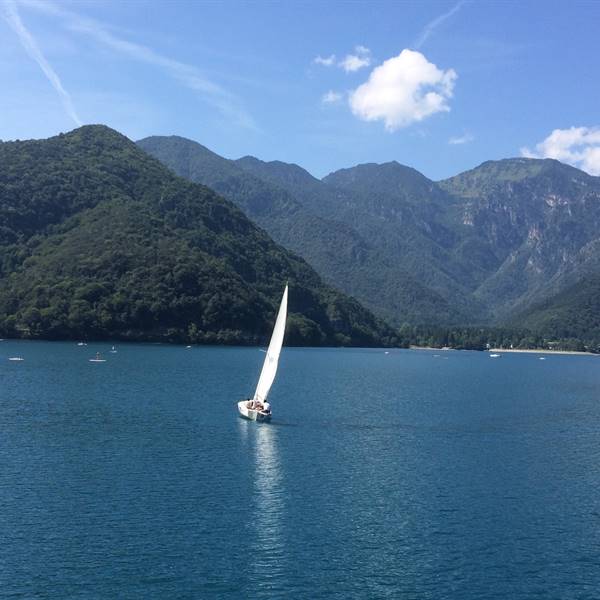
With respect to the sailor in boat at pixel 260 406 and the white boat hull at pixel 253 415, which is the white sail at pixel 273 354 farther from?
the white boat hull at pixel 253 415

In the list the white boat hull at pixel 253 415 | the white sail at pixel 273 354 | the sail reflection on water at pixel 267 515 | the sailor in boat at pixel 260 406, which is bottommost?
the sail reflection on water at pixel 267 515

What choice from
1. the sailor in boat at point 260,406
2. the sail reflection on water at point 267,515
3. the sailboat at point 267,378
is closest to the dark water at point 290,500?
the sail reflection on water at point 267,515

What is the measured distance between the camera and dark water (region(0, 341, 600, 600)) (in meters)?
35.3

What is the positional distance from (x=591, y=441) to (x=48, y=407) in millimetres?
57011

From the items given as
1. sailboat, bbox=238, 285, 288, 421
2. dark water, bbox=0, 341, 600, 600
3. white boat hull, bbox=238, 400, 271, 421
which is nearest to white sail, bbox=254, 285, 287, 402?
sailboat, bbox=238, 285, 288, 421

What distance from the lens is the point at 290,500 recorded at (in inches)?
1891

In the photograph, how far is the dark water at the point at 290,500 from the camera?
35281mm

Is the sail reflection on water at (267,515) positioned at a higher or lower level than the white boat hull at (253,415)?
lower

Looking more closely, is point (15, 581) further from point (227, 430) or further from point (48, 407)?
point (48, 407)

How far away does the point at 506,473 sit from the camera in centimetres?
5869

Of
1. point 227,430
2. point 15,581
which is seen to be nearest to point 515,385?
point 227,430

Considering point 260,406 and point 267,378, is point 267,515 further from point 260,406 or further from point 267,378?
point 267,378

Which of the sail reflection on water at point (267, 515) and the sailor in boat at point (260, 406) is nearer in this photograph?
the sail reflection on water at point (267, 515)

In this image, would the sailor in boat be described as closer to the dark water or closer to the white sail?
the white sail
